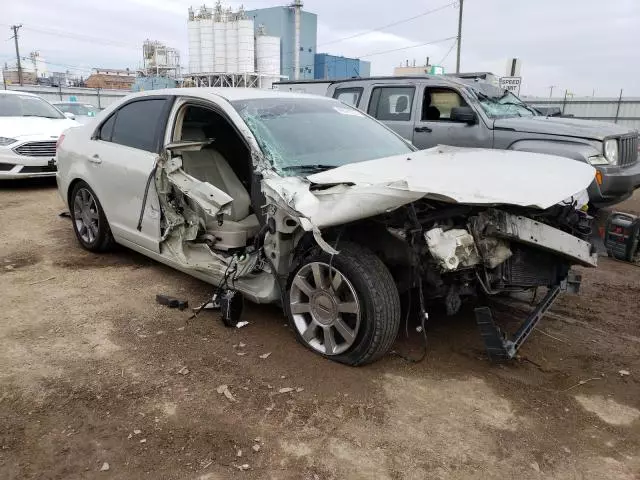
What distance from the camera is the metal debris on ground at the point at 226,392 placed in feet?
9.41

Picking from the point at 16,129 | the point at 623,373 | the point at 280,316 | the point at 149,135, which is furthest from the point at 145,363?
the point at 16,129

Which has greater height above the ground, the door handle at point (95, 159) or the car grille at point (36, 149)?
the door handle at point (95, 159)

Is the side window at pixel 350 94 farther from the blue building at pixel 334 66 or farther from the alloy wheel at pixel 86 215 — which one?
the blue building at pixel 334 66

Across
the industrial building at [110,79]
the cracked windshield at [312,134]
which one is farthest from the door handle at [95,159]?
the industrial building at [110,79]

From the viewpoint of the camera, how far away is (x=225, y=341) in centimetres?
356

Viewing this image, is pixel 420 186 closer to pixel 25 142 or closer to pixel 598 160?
pixel 598 160

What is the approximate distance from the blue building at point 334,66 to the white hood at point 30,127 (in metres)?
36.9

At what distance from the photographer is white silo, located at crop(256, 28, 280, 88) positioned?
36062 mm

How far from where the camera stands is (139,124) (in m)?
4.52

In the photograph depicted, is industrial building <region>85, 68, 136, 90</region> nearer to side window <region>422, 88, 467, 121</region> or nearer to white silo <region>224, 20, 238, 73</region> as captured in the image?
white silo <region>224, 20, 238, 73</region>

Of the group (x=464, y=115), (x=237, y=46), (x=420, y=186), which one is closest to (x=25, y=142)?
(x=464, y=115)

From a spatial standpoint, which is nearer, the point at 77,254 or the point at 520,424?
the point at 520,424

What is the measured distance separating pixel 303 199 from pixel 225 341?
50.1 inches

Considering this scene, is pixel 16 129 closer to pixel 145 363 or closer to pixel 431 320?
pixel 145 363
